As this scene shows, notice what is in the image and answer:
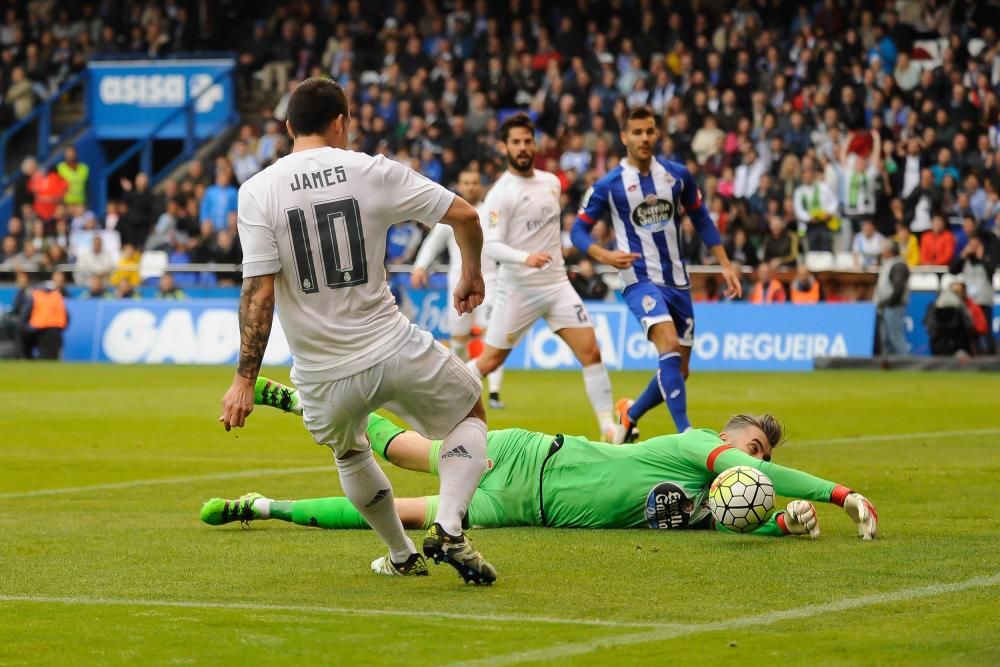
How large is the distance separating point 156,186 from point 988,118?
1826 cm

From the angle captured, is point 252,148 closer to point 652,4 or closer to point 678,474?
point 652,4

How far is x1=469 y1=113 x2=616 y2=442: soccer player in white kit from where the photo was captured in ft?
46.2

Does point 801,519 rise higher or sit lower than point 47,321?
higher

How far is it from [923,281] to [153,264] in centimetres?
1388

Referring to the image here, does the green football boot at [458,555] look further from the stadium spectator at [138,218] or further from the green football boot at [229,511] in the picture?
the stadium spectator at [138,218]

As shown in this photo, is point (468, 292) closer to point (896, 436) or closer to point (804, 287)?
point (896, 436)

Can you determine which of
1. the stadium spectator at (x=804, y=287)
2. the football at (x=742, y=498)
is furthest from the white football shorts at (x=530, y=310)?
the stadium spectator at (x=804, y=287)

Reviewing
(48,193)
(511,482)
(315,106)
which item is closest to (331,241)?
(315,106)

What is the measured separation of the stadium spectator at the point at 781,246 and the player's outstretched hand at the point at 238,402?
65.7 ft

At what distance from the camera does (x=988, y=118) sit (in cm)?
2708

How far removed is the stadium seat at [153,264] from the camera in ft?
99.5

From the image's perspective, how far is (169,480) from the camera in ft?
36.3

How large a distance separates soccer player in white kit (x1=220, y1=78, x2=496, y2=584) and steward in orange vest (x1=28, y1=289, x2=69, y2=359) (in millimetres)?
22627

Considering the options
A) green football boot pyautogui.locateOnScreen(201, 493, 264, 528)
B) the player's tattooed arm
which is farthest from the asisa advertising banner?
the player's tattooed arm
